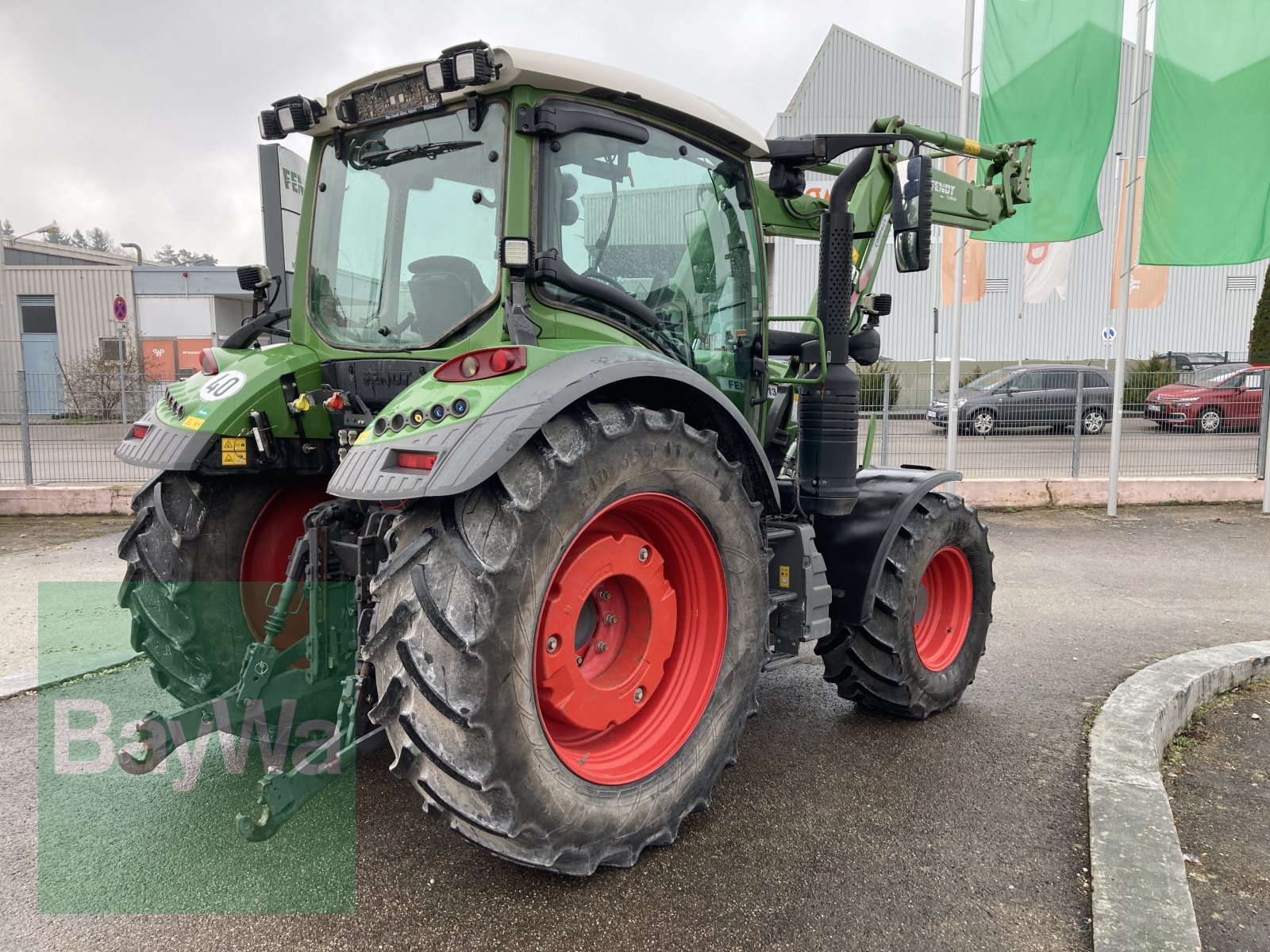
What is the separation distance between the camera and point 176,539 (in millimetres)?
3111

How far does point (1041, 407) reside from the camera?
1095 centimetres

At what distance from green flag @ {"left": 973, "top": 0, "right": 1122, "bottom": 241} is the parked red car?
2.99 meters

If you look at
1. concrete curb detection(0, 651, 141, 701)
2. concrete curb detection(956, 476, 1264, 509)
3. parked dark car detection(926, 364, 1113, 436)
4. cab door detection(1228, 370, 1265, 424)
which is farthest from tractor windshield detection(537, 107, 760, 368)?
cab door detection(1228, 370, 1265, 424)

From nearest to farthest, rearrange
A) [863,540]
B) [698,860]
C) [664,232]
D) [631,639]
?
1. [698,860]
2. [631,639]
3. [664,232]
4. [863,540]

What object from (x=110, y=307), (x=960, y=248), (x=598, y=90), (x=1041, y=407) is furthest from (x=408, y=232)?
(x=110, y=307)

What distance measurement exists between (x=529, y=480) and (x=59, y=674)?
3399mm

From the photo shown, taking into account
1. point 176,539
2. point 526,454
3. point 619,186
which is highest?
point 619,186

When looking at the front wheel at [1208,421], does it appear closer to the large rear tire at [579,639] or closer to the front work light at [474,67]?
the large rear tire at [579,639]

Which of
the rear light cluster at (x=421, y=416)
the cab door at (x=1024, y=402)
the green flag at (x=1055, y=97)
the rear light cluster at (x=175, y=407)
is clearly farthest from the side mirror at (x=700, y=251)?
the cab door at (x=1024, y=402)

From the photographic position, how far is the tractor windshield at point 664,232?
2.83 metres

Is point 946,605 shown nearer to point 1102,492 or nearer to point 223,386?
point 223,386

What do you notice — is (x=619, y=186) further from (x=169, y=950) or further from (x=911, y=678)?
(x=169, y=950)

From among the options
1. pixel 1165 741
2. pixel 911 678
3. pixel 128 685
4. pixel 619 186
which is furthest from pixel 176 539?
pixel 1165 741

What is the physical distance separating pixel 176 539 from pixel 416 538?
54.6 inches
